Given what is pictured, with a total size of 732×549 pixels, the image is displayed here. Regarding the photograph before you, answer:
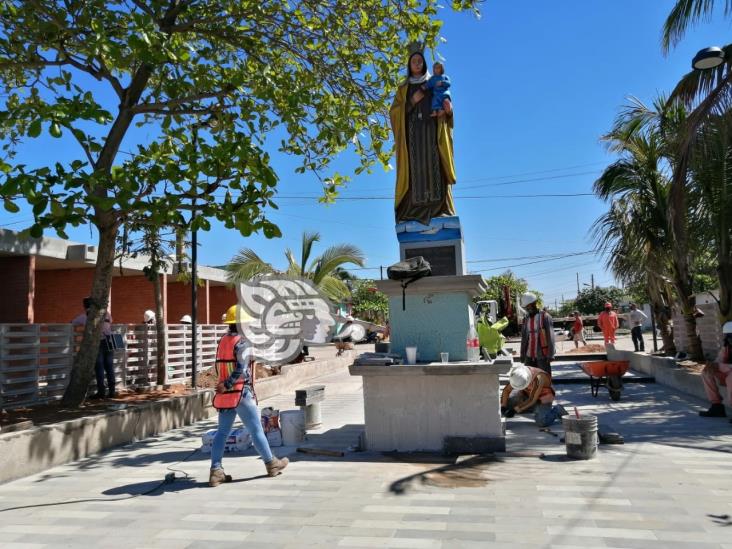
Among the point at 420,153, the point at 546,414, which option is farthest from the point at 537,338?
the point at 420,153

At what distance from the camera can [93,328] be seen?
29.5ft

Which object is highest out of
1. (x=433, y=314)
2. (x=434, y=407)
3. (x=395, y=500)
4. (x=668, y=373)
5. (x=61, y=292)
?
(x=61, y=292)

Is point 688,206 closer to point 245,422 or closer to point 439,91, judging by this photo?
point 439,91

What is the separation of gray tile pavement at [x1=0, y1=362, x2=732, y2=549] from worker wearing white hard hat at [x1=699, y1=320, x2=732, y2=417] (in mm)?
766

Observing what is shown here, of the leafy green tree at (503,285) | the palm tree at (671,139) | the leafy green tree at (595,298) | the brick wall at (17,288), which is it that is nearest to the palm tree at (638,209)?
the palm tree at (671,139)

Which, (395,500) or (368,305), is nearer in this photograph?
(395,500)

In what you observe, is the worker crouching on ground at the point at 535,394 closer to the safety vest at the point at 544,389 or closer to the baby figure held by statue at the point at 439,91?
the safety vest at the point at 544,389

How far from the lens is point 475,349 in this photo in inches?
302

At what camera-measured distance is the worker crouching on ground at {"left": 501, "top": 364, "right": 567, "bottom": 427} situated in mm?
7988

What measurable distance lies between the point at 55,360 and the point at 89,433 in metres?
3.12

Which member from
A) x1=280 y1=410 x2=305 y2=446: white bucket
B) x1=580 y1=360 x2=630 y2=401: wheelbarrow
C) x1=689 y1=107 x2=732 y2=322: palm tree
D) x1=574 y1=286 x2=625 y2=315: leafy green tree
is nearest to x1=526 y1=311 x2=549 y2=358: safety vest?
x1=580 y1=360 x2=630 y2=401: wheelbarrow

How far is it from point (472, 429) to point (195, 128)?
6346mm

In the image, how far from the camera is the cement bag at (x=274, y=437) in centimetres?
779

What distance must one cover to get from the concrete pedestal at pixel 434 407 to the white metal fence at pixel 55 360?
5552 millimetres
